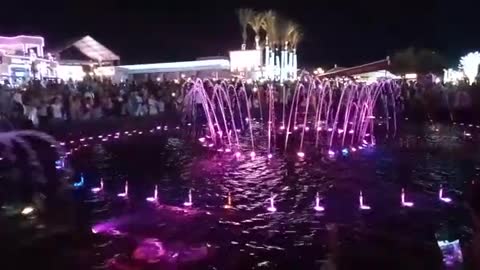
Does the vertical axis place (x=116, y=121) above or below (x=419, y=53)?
below

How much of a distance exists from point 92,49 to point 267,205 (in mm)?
55485

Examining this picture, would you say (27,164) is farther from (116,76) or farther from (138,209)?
(116,76)

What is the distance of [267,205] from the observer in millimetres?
13422

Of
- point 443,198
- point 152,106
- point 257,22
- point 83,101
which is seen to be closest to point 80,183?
point 443,198

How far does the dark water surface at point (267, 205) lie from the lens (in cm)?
946

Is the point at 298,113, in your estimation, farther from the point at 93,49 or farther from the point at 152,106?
the point at 93,49

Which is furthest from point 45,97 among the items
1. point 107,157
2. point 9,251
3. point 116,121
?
point 9,251

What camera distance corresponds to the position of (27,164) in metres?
18.4

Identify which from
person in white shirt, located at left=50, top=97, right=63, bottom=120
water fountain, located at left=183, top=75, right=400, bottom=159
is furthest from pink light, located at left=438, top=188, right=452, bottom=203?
person in white shirt, located at left=50, top=97, right=63, bottom=120

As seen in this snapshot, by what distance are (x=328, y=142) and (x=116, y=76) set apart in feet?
137

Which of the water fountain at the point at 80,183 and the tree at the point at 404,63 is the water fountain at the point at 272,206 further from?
the tree at the point at 404,63

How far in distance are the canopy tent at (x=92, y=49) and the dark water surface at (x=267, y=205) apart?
4349 cm

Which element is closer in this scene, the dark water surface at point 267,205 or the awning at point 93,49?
the dark water surface at point 267,205

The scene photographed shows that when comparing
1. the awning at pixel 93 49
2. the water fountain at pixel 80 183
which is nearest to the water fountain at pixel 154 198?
the water fountain at pixel 80 183
